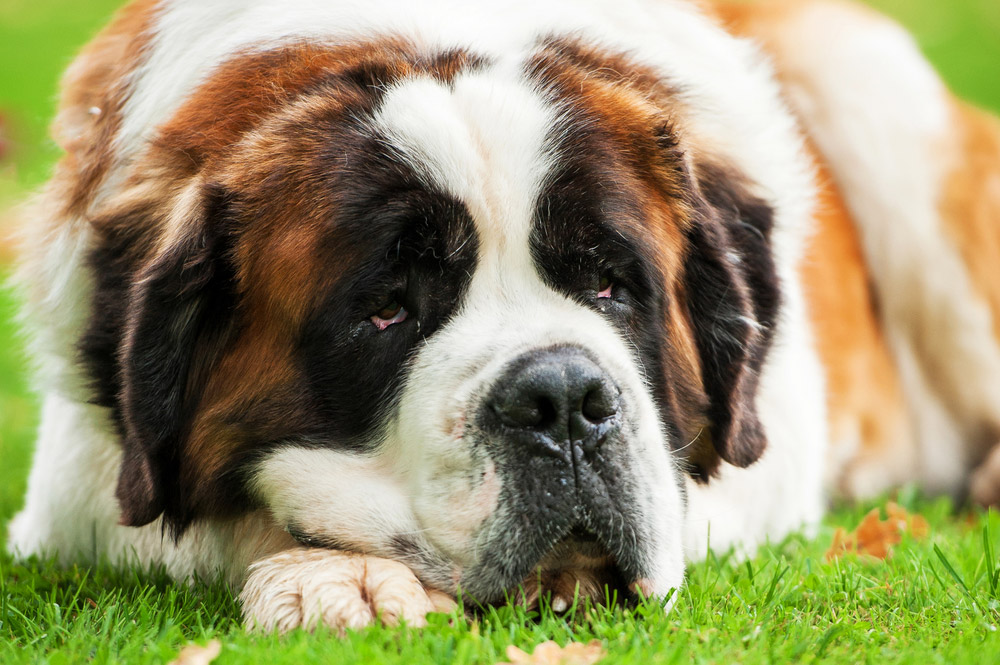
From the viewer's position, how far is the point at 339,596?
2.28 meters

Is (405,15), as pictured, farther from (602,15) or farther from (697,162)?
(697,162)

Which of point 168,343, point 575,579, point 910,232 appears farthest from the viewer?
point 910,232

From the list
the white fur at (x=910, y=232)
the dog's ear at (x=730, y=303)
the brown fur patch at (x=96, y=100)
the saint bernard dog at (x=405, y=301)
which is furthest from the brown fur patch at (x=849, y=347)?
the brown fur patch at (x=96, y=100)

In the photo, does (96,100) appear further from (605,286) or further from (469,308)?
(605,286)

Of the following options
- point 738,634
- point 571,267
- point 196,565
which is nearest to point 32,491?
point 196,565

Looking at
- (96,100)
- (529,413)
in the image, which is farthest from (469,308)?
(96,100)

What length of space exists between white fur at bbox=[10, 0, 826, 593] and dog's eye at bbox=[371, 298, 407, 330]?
10 cm

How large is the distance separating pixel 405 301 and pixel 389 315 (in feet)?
0.15

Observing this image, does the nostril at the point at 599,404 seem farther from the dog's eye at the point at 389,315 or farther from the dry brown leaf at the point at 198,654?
the dry brown leaf at the point at 198,654

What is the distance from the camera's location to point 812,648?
224 centimetres

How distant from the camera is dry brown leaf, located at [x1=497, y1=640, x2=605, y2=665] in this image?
210 cm

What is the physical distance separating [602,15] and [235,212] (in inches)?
46.7

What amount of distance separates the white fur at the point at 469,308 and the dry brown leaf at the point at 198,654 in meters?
0.39

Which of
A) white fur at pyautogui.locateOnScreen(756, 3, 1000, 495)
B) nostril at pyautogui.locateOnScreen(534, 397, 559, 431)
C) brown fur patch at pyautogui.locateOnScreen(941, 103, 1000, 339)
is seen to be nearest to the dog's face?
nostril at pyautogui.locateOnScreen(534, 397, 559, 431)
